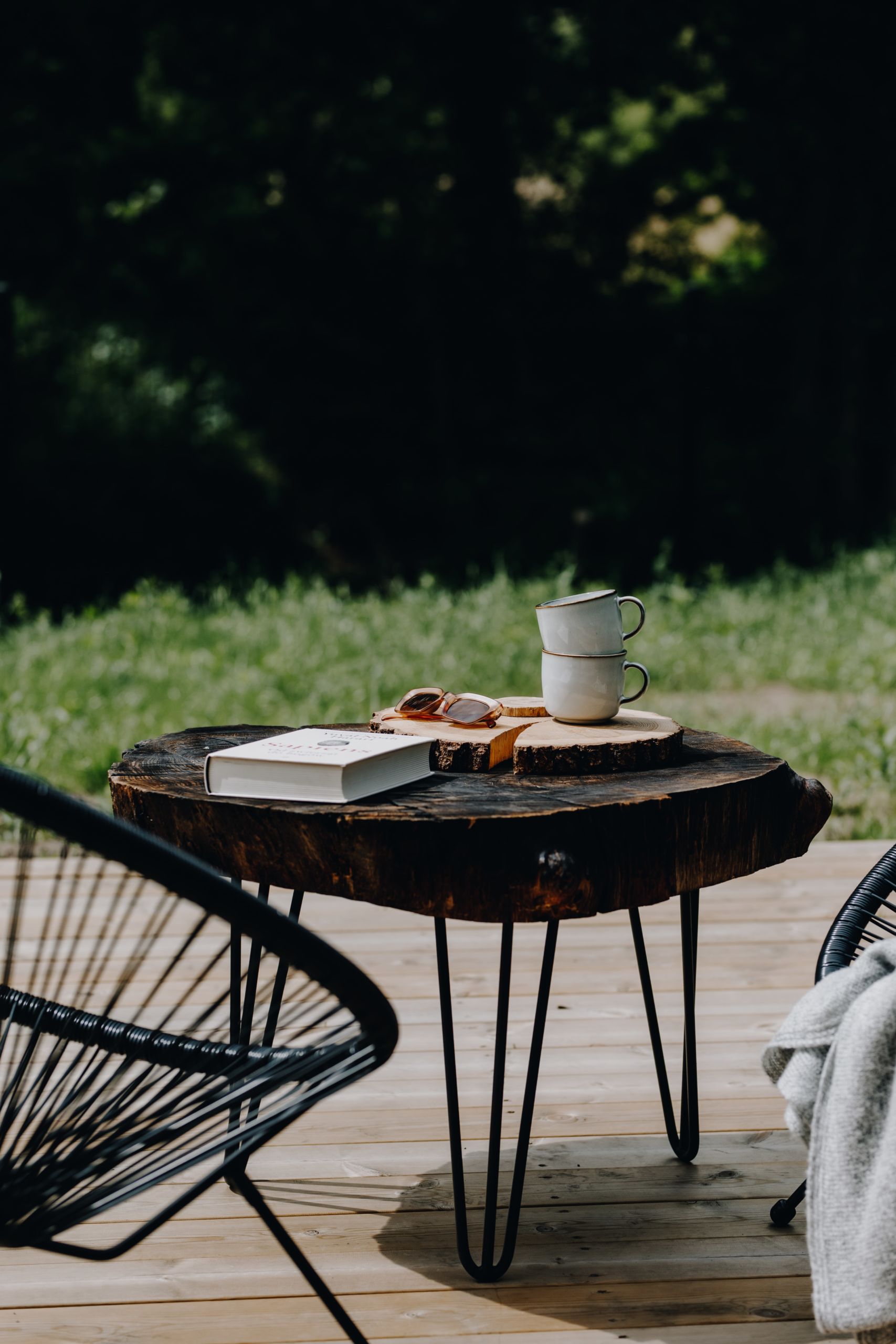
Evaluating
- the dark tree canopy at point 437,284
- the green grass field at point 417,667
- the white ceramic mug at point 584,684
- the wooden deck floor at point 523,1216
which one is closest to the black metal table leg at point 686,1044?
the wooden deck floor at point 523,1216

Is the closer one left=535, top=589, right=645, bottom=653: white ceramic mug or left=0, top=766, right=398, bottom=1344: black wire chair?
left=0, top=766, right=398, bottom=1344: black wire chair

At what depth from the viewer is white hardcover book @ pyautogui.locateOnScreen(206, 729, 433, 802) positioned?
133 cm

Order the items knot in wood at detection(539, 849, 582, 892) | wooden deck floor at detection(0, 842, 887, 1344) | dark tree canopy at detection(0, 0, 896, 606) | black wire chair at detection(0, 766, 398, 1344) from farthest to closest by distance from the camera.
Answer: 1. dark tree canopy at detection(0, 0, 896, 606)
2. wooden deck floor at detection(0, 842, 887, 1344)
3. knot in wood at detection(539, 849, 582, 892)
4. black wire chair at detection(0, 766, 398, 1344)

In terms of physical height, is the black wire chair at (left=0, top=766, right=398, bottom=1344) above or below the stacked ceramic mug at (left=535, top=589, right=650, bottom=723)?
below

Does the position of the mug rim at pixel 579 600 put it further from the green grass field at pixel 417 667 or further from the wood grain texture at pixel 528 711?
the green grass field at pixel 417 667

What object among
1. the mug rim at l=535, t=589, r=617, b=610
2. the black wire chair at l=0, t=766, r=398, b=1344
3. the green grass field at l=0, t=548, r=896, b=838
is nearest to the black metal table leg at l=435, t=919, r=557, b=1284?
the black wire chair at l=0, t=766, r=398, b=1344

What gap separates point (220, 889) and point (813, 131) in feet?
29.0

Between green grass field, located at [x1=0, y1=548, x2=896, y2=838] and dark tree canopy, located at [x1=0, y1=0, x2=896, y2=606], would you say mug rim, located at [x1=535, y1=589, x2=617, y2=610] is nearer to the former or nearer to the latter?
green grass field, located at [x1=0, y1=548, x2=896, y2=838]

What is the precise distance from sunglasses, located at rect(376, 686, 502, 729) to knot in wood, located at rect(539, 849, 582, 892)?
1.13ft

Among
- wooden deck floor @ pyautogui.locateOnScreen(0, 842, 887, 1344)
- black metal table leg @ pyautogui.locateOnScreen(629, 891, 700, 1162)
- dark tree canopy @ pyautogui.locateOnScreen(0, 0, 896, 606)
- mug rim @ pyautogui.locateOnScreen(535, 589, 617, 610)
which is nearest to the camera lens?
wooden deck floor @ pyautogui.locateOnScreen(0, 842, 887, 1344)

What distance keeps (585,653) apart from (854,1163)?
2.11 ft

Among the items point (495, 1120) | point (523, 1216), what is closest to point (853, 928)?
point (495, 1120)

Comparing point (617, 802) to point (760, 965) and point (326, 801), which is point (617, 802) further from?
point (760, 965)

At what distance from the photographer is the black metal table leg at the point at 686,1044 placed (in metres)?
1.62
